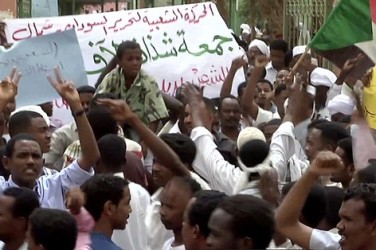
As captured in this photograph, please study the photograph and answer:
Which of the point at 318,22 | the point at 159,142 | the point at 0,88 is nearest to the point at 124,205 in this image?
the point at 159,142

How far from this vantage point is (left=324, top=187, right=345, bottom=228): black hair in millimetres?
6844

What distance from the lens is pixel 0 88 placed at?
316 inches

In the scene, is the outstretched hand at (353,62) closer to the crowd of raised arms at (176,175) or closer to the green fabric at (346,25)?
the crowd of raised arms at (176,175)

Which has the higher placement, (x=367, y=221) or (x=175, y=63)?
(x=367, y=221)

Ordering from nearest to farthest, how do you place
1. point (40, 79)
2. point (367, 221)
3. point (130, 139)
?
point (367, 221) → point (130, 139) → point (40, 79)

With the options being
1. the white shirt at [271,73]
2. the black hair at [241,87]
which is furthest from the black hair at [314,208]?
the white shirt at [271,73]

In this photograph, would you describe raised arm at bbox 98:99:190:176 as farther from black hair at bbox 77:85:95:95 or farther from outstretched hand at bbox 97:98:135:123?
black hair at bbox 77:85:95:95

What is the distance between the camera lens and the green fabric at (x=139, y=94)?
391 inches

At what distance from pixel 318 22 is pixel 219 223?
Answer: 1393cm

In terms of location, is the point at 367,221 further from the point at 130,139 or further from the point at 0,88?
the point at 130,139

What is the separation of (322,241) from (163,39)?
6.16 metres

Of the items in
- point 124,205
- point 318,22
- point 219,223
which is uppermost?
point 219,223

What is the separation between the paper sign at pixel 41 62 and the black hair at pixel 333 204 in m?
3.57

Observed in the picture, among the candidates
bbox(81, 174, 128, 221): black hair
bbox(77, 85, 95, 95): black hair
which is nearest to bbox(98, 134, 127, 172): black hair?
bbox(81, 174, 128, 221): black hair
